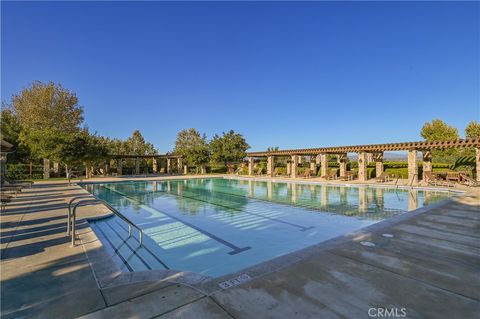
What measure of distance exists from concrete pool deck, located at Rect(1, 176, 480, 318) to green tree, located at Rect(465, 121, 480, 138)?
121 ft

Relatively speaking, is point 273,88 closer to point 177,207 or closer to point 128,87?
point 128,87

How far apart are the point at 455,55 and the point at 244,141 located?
78.0 feet

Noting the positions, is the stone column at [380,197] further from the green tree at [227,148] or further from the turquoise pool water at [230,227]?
the green tree at [227,148]

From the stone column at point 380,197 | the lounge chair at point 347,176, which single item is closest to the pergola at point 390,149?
the lounge chair at point 347,176

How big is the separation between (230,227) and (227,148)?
2575 cm

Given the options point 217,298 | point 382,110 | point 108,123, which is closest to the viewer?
point 217,298

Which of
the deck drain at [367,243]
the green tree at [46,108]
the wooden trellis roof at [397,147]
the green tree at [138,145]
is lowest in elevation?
the deck drain at [367,243]

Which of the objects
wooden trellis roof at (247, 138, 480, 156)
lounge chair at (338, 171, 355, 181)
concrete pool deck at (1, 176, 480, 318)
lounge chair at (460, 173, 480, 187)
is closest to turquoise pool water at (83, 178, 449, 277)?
concrete pool deck at (1, 176, 480, 318)

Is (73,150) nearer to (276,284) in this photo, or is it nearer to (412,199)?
(276,284)

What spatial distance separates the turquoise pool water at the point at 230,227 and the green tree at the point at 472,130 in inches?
1032

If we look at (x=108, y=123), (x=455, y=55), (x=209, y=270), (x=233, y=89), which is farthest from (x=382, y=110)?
(x=108, y=123)

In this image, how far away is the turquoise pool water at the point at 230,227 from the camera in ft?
17.7

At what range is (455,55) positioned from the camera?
15.8m

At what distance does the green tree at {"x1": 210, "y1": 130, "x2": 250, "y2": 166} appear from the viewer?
109 ft
